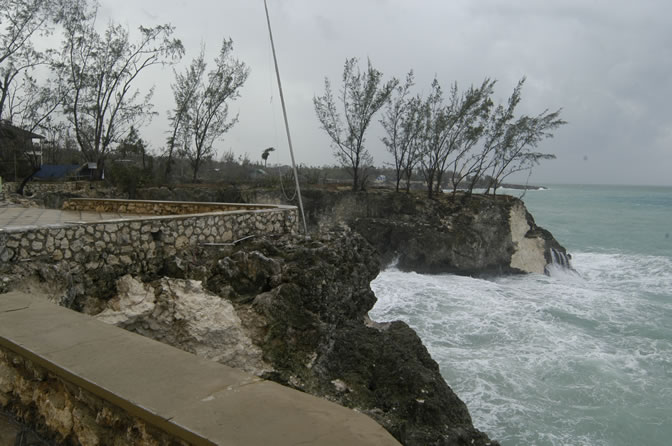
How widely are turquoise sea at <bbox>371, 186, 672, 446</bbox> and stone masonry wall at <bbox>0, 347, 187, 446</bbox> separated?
284 inches

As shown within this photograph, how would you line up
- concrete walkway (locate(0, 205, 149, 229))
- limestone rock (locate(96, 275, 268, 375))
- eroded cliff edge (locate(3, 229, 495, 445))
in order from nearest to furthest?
eroded cliff edge (locate(3, 229, 495, 445)) < limestone rock (locate(96, 275, 268, 375)) < concrete walkway (locate(0, 205, 149, 229))

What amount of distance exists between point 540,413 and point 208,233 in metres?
7.09

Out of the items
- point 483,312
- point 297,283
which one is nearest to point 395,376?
point 297,283

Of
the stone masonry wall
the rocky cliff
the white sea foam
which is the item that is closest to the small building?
the rocky cliff

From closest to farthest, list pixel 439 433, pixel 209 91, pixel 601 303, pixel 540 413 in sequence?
1. pixel 439 433
2. pixel 540 413
3. pixel 601 303
4. pixel 209 91

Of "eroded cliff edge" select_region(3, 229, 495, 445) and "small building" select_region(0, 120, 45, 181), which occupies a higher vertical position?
"small building" select_region(0, 120, 45, 181)

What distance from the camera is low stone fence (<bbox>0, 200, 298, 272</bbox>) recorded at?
5.73 meters

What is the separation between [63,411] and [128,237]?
4.98 m

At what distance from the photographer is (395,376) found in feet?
19.9

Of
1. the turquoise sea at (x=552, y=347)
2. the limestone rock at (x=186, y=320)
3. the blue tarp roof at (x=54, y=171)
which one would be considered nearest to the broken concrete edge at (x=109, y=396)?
the limestone rock at (x=186, y=320)

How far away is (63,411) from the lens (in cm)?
224

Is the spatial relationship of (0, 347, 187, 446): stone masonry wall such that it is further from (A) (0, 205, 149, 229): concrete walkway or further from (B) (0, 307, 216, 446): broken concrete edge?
(A) (0, 205, 149, 229): concrete walkway

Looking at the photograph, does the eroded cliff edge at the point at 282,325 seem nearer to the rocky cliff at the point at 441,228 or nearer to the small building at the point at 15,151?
the rocky cliff at the point at 441,228

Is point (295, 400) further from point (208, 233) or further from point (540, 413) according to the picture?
point (540, 413)
